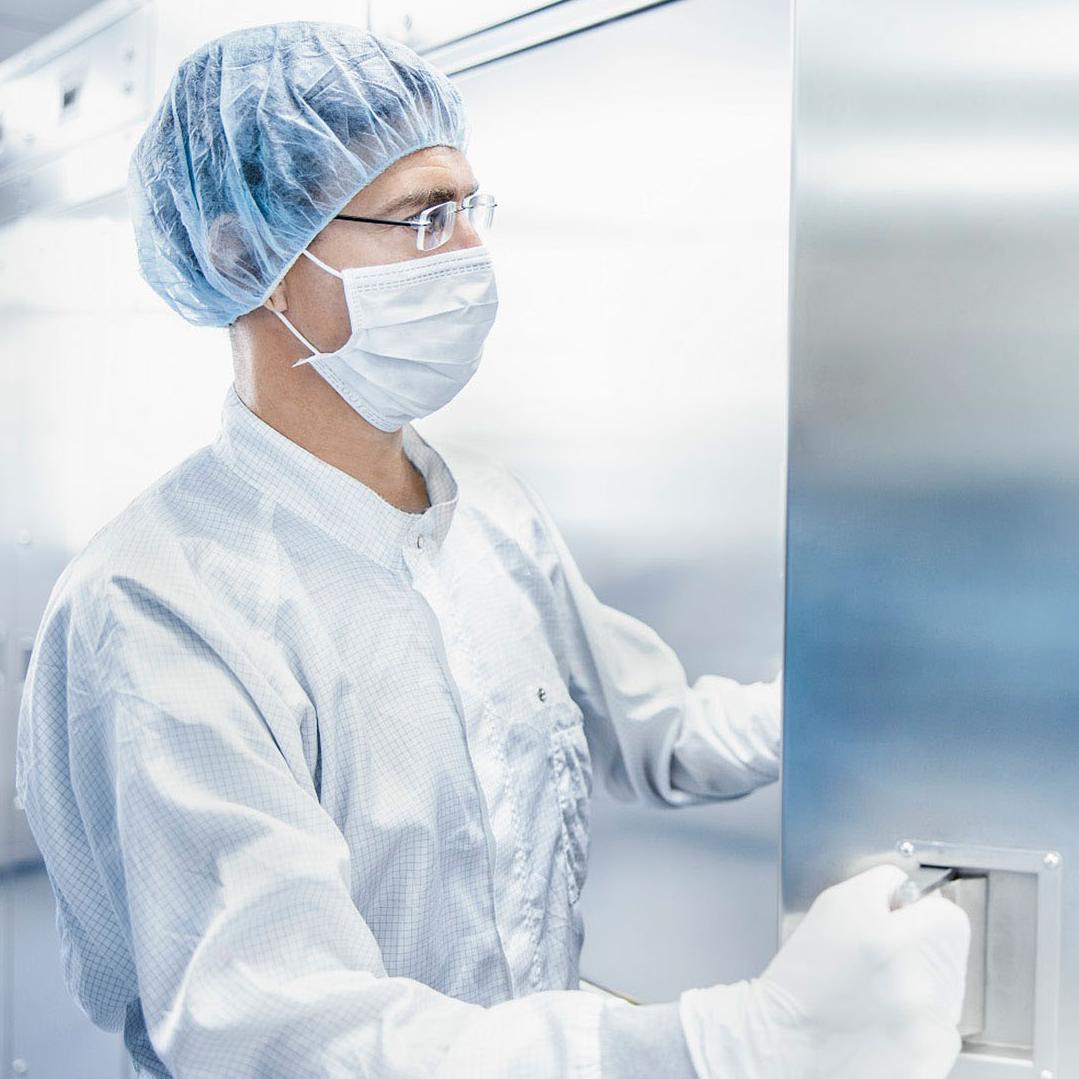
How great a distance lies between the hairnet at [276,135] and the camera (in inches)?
41.4

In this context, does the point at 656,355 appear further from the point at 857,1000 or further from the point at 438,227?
the point at 857,1000

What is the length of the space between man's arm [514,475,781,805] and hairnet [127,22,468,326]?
39 cm

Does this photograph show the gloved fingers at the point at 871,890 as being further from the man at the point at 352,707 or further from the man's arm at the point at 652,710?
the man's arm at the point at 652,710

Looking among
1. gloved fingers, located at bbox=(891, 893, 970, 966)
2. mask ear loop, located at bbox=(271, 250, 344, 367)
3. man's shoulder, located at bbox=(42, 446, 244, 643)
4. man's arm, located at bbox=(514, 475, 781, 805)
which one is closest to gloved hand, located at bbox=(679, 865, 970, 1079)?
gloved fingers, located at bbox=(891, 893, 970, 966)

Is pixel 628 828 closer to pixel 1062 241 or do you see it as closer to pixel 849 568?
pixel 849 568

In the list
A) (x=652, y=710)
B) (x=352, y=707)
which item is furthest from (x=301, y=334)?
(x=652, y=710)

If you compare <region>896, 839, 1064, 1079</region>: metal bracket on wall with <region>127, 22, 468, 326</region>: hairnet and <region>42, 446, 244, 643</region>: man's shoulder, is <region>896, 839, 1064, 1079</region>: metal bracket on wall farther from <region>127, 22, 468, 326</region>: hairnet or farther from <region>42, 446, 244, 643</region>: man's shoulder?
<region>127, 22, 468, 326</region>: hairnet

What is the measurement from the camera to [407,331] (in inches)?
42.9

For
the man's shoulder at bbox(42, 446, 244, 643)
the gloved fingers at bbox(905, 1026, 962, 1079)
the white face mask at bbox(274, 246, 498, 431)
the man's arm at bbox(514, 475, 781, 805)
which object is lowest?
the gloved fingers at bbox(905, 1026, 962, 1079)

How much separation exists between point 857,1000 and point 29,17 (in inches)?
76.9

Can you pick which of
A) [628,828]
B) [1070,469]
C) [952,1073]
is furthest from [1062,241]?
[628,828]

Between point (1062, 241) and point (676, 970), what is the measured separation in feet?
2.69

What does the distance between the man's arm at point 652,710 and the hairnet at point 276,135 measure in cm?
39

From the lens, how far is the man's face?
1.08 meters
